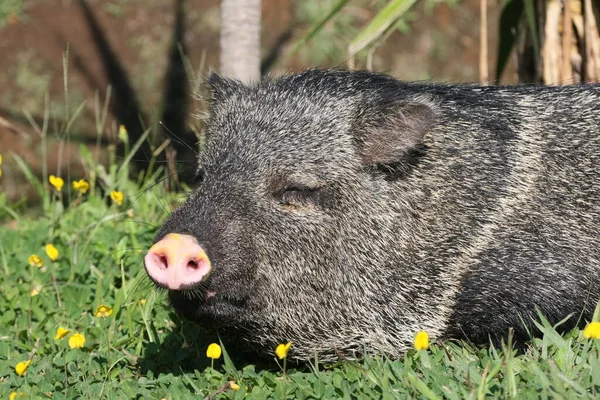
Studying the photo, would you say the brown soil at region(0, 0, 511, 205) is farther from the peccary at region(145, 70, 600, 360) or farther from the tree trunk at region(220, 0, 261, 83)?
the peccary at region(145, 70, 600, 360)

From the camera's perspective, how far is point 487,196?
14.1 feet

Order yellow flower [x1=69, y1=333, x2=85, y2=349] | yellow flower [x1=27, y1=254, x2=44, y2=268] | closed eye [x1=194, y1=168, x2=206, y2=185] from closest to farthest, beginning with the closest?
yellow flower [x1=69, y1=333, x2=85, y2=349] < closed eye [x1=194, y1=168, x2=206, y2=185] < yellow flower [x1=27, y1=254, x2=44, y2=268]

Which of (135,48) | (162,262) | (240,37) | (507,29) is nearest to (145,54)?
(135,48)

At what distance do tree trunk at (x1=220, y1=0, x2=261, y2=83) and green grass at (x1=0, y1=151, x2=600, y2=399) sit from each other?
1090 millimetres

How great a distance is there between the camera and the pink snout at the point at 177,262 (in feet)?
11.3

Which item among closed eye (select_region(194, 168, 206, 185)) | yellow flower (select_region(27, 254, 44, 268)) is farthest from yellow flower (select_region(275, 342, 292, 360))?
yellow flower (select_region(27, 254, 44, 268))

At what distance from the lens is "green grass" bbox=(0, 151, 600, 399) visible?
11.5ft

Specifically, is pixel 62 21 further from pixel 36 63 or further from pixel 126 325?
pixel 126 325

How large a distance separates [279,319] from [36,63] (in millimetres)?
5908

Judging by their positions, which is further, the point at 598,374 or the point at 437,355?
the point at 437,355

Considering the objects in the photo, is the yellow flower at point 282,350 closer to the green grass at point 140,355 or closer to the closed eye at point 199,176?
the green grass at point 140,355

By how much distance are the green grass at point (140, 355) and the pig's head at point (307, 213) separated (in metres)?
0.22

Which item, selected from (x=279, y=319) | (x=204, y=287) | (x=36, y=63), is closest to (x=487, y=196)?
(x=279, y=319)

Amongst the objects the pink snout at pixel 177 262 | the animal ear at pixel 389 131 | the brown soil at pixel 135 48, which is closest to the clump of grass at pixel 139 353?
the pink snout at pixel 177 262
